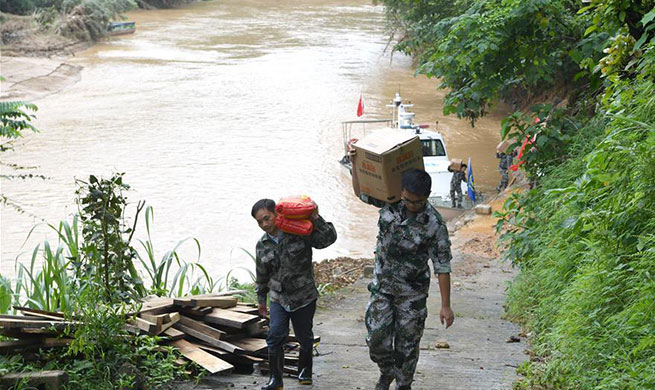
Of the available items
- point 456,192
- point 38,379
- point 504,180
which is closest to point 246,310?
point 38,379

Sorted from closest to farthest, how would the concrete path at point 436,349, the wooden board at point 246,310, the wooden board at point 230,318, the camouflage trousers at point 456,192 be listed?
the concrete path at point 436,349 → the wooden board at point 230,318 → the wooden board at point 246,310 → the camouflage trousers at point 456,192

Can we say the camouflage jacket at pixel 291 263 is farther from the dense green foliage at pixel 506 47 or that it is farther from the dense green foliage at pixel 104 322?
the dense green foliage at pixel 506 47

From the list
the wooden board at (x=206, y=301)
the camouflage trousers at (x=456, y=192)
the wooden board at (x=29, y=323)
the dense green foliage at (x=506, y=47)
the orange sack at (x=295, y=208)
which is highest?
the dense green foliage at (x=506, y=47)

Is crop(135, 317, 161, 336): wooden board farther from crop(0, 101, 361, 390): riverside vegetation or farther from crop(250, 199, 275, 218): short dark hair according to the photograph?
crop(250, 199, 275, 218): short dark hair

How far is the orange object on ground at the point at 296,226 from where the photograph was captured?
5309 millimetres

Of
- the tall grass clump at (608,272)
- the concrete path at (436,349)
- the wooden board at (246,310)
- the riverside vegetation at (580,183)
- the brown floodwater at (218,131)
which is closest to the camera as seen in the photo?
the tall grass clump at (608,272)

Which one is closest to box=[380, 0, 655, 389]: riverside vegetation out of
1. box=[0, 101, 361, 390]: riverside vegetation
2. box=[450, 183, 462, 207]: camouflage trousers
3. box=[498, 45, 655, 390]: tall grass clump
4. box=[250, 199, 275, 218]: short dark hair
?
box=[498, 45, 655, 390]: tall grass clump

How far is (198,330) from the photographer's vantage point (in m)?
5.89

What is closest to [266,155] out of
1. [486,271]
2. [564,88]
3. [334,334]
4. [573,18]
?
[564,88]

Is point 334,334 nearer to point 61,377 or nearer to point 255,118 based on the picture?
point 61,377

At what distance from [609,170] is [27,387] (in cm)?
394

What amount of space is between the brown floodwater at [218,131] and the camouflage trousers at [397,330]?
7.32 metres

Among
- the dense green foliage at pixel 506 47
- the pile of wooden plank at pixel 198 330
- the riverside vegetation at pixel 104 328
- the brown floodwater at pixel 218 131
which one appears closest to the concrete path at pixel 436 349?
the pile of wooden plank at pixel 198 330

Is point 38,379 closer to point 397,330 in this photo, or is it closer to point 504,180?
point 397,330
